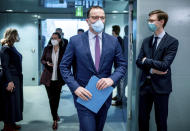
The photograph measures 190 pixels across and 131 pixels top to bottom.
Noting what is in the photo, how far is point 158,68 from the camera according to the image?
8.04 feet

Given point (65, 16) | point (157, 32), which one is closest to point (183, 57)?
point (157, 32)

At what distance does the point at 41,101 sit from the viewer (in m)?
5.62

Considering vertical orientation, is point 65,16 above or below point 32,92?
above

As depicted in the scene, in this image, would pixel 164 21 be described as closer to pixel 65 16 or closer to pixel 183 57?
pixel 183 57

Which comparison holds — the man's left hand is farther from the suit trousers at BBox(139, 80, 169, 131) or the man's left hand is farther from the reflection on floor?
the reflection on floor

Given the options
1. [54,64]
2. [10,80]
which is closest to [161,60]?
[54,64]

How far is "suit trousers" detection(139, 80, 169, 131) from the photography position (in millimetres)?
2615

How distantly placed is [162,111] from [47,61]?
1965mm

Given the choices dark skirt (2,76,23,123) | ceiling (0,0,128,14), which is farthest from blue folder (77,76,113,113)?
ceiling (0,0,128,14)

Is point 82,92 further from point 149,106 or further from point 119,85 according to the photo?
point 119,85

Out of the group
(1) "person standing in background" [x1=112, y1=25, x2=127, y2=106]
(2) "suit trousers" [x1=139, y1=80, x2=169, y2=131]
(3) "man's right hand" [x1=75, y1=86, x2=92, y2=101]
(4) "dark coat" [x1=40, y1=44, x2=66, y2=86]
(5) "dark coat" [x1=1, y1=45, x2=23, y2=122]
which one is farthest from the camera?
(1) "person standing in background" [x1=112, y1=25, x2=127, y2=106]

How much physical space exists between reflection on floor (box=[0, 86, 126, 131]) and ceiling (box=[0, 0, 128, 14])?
264 cm

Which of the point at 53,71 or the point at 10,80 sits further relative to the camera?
the point at 53,71

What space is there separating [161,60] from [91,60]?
39.8 inches
